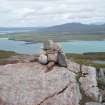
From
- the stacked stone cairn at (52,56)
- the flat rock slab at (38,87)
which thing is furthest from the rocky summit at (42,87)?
the stacked stone cairn at (52,56)

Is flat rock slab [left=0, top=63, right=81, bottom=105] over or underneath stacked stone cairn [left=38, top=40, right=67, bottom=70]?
underneath

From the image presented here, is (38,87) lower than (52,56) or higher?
lower

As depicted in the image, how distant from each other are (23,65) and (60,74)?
2650mm

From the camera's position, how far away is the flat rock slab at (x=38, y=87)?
21.1m

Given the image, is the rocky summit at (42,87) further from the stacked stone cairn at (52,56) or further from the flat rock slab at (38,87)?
the stacked stone cairn at (52,56)

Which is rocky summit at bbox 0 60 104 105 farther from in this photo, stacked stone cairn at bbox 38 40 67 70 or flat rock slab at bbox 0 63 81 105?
stacked stone cairn at bbox 38 40 67 70

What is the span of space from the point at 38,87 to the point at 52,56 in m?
2.19

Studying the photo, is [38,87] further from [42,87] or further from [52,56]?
[52,56]

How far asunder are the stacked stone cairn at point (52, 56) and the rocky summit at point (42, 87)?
0.28m

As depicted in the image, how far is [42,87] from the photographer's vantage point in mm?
21422

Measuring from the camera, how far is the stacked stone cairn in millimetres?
22234

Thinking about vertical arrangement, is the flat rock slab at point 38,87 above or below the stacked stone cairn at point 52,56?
below

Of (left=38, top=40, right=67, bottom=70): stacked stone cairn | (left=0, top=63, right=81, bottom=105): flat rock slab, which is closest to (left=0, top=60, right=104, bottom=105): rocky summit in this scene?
(left=0, top=63, right=81, bottom=105): flat rock slab

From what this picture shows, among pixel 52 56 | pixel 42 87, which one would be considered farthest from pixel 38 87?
pixel 52 56
